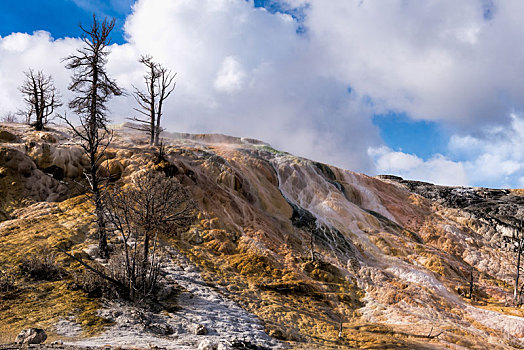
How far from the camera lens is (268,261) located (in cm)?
2102

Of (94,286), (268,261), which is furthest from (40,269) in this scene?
(268,261)

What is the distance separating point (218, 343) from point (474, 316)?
17896 millimetres

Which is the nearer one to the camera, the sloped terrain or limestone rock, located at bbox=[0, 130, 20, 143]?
the sloped terrain

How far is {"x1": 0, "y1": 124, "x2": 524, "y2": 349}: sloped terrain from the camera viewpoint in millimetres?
12953

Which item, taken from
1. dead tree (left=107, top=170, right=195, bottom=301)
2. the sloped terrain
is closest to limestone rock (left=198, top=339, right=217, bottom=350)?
the sloped terrain

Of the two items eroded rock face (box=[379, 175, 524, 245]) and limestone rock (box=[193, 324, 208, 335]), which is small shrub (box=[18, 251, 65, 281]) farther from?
eroded rock face (box=[379, 175, 524, 245])

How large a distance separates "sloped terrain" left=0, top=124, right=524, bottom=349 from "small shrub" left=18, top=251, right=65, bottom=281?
0.38m

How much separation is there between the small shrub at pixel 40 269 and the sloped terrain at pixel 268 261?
38 cm

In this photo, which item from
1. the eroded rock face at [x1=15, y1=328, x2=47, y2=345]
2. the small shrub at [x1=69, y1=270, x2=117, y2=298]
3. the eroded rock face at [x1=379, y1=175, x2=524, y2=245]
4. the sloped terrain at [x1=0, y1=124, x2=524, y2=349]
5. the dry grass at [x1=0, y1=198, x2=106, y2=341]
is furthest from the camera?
the eroded rock face at [x1=379, y1=175, x2=524, y2=245]

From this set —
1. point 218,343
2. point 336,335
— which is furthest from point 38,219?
point 336,335

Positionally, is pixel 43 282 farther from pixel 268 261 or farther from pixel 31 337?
pixel 268 261

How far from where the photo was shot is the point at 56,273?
14.2 metres

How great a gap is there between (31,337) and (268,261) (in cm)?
1365

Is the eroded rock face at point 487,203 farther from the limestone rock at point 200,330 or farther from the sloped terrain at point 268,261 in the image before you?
the limestone rock at point 200,330
